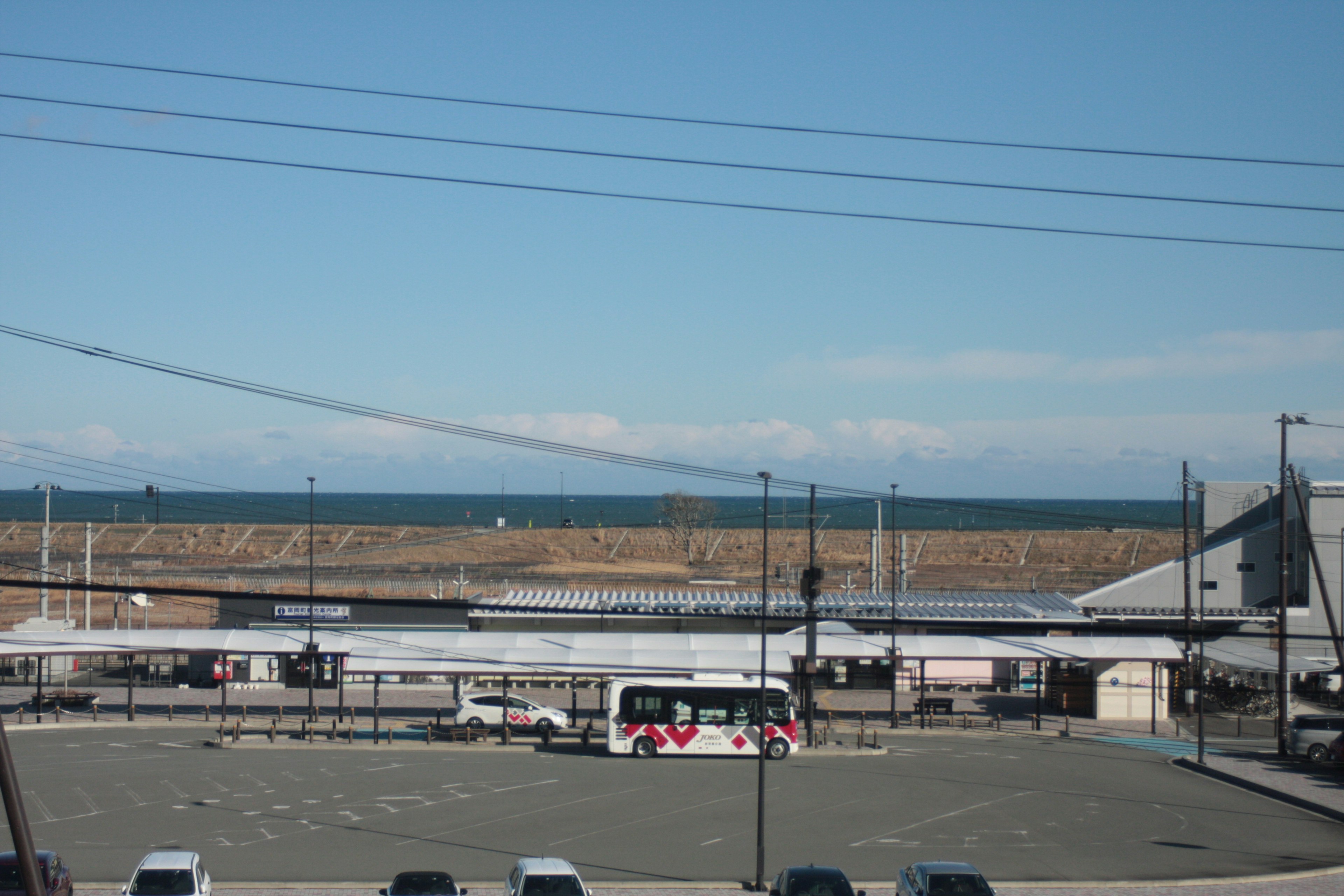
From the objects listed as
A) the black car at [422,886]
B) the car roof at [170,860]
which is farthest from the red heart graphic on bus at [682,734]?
the car roof at [170,860]

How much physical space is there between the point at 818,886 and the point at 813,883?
82 mm

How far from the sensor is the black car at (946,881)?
47.0ft

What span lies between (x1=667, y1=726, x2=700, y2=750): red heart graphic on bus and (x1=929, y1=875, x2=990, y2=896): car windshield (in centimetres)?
1482

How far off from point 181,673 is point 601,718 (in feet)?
61.7

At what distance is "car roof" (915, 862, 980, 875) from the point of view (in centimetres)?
1458

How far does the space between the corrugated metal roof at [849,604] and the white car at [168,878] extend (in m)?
28.0

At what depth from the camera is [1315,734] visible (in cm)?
2898

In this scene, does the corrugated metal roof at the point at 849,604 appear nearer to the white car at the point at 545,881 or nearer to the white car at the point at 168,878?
the white car at the point at 545,881

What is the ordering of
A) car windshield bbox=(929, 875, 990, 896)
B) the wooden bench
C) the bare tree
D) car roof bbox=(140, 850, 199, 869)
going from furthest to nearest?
the bare tree
the wooden bench
car roof bbox=(140, 850, 199, 869)
car windshield bbox=(929, 875, 990, 896)

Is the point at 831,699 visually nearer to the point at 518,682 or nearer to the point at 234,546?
the point at 518,682

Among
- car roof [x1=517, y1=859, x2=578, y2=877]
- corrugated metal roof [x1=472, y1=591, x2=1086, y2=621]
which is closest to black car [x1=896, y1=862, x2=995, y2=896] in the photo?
car roof [x1=517, y1=859, x2=578, y2=877]

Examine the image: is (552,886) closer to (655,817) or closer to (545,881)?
(545,881)

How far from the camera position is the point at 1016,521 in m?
174

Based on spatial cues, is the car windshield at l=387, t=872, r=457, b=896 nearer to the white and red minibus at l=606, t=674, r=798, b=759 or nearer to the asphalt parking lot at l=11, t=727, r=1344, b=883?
the asphalt parking lot at l=11, t=727, r=1344, b=883
